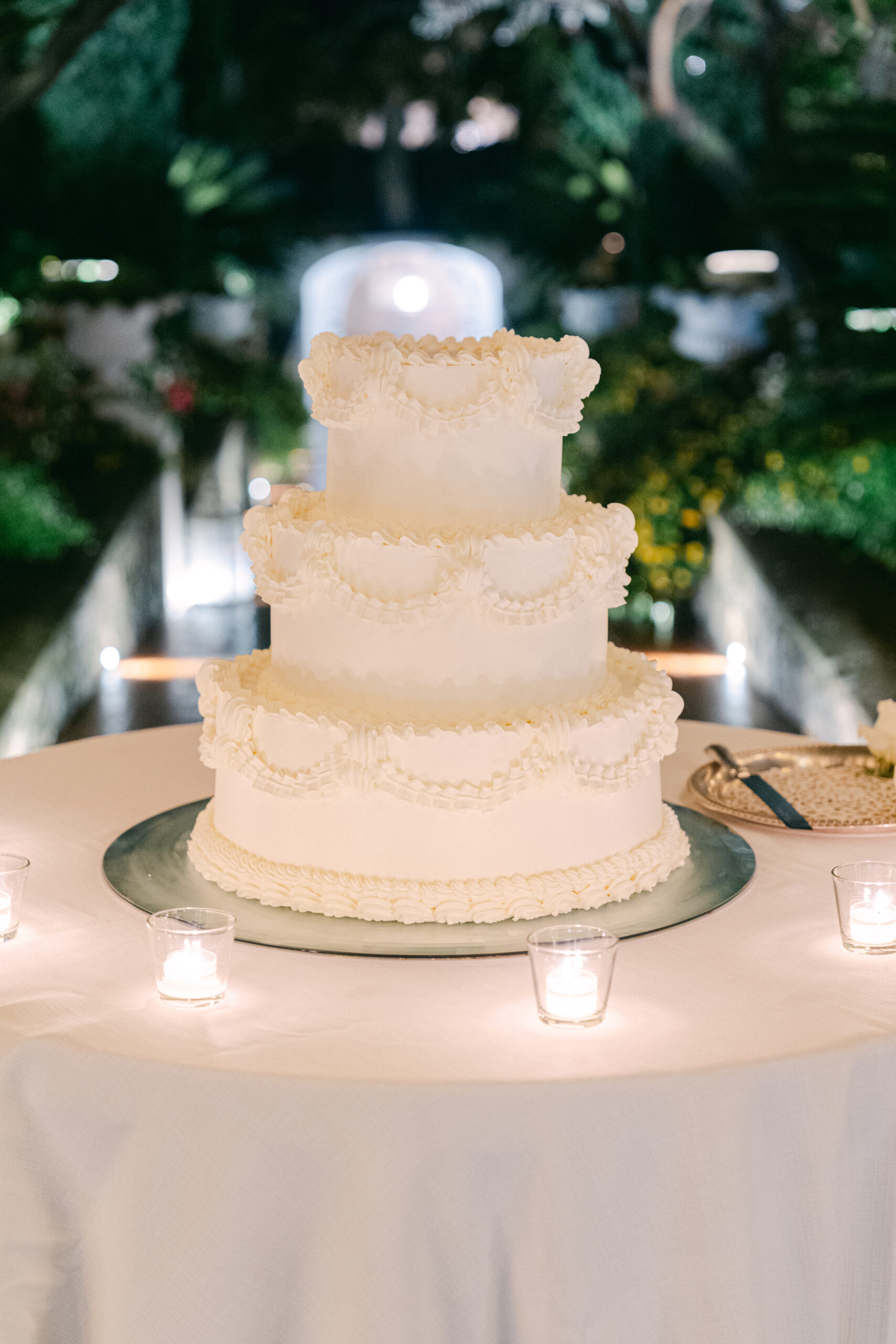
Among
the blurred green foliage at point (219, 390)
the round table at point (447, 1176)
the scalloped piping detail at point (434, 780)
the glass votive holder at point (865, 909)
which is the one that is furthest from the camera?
the blurred green foliage at point (219, 390)

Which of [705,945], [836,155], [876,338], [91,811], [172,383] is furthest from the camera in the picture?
[172,383]

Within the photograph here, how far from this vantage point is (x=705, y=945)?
208 cm

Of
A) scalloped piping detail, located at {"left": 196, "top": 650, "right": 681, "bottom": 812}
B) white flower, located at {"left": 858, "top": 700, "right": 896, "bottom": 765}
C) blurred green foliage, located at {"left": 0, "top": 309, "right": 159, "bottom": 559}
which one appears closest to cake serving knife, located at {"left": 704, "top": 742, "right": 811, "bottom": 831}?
white flower, located at {"left": 858, "top": 700, "right": 896, "bottom": 765}

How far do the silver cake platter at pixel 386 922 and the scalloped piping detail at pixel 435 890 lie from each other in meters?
0.01

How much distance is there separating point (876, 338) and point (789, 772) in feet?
27.7

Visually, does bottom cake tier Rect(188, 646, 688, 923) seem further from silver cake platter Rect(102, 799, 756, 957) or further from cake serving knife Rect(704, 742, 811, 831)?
cake serving knife Rect(704, 742, 811, 831)

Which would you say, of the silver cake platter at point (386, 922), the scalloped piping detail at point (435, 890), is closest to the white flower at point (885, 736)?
the silver cake platter at point (386, 922)

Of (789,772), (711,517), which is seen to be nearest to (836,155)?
(711,517)

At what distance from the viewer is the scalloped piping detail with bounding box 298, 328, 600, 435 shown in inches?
89.6

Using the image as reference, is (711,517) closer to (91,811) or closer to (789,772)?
(789,772)

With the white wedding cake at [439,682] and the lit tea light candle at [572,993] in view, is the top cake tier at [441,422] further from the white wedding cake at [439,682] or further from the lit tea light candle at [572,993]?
the lit tea light candle at [572,993]

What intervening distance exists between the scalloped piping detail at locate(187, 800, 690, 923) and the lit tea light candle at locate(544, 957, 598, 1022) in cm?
41

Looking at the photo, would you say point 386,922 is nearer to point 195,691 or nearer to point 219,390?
point 195,691

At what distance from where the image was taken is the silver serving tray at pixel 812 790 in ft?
8.80
